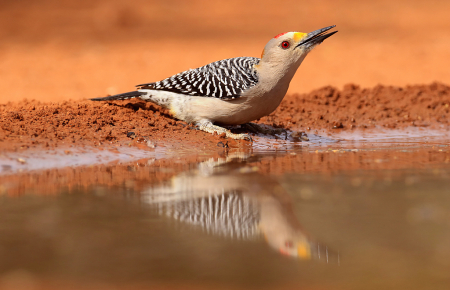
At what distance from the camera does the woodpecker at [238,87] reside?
6.33 m

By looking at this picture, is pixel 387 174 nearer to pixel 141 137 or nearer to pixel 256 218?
pixel 256 218

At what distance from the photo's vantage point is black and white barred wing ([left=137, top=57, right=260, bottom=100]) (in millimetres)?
6340

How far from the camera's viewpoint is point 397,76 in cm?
1209

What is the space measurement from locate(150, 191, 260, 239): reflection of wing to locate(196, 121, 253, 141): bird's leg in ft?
8.94

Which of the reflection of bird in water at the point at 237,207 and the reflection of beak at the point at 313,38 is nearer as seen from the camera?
the reflection of bird in water at the point at 237,207

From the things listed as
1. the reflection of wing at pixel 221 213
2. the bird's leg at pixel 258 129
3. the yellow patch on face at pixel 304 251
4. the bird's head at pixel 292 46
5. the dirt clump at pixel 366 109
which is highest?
the bird's head at pixel 292 46

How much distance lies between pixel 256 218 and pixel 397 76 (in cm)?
994

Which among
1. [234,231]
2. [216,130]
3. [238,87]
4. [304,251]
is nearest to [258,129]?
[216,130]

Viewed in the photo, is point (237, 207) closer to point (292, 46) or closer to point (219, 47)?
point (292, 46)

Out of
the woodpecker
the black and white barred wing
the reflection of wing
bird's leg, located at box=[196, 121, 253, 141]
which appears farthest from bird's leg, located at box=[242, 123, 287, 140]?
the reflection of wing

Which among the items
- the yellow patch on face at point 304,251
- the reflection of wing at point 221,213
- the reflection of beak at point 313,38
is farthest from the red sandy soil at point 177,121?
the yellow patch on face at point 304,251

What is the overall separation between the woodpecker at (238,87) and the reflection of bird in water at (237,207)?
6.47ft

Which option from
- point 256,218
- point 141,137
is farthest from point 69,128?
point 256,218

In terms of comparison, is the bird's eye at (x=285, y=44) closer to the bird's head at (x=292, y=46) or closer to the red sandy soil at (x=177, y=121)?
the bird's head at (x=292, y=46)
